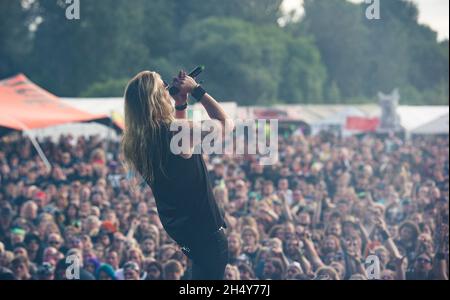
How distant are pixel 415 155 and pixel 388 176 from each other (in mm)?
3315

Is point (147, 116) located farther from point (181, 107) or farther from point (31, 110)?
point (31, 110)

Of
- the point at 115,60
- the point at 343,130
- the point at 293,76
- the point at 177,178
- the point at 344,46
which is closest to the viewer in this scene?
the point at 177,178

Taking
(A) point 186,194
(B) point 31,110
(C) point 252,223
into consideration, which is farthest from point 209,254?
(B) point 31,110

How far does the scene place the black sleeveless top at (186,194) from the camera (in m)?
4.32

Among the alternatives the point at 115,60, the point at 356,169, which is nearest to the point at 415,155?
the point at 356,169

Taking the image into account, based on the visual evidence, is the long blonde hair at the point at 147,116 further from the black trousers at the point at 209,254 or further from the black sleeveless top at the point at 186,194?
the black trousers at the point at 209,254

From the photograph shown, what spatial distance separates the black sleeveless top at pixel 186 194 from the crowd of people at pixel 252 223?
26 centimetres

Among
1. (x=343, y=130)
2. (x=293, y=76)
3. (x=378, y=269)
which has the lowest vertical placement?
(x=378, y=269)

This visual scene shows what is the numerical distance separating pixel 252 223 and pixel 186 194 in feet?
16.4

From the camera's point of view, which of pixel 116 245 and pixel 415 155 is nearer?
pixel 116 245

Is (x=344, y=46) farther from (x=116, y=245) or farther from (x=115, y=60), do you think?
(x=116, y=245)

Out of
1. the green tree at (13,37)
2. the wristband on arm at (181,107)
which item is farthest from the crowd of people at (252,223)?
the green tree at (13,37)

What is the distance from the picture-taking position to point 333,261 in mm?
8344
